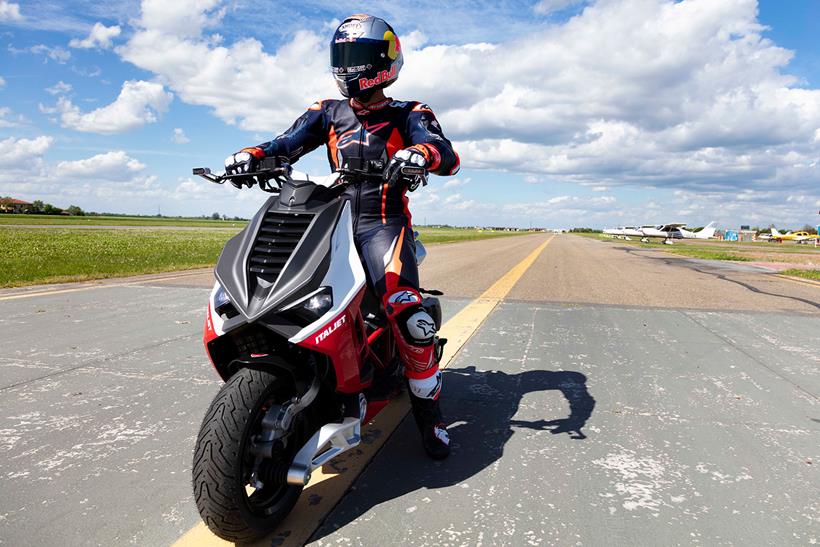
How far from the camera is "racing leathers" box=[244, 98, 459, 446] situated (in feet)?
8.86

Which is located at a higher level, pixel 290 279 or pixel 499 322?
pixel 290 279

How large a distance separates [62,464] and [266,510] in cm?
122

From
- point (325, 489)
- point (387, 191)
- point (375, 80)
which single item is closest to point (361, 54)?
point (375, 80)

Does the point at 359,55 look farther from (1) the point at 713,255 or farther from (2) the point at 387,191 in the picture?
(1) the point at 713,255

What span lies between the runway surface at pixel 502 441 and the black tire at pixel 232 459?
0.23 meters

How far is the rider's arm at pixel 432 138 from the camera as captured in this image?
2.64 meters

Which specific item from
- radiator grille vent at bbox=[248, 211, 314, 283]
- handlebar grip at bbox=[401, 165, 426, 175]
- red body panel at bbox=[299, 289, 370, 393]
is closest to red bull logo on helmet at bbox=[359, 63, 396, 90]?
handlebar grip at bbox=[401, 165, 426, 175]

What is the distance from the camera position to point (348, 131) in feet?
9.61

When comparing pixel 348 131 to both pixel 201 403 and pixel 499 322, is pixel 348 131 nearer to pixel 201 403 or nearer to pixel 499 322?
pixel 201 403

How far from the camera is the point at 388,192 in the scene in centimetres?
282

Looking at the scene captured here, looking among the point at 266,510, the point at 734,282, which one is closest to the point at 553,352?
the point at 266,510

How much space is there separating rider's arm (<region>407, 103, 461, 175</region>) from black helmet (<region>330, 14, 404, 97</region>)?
258 millimetres

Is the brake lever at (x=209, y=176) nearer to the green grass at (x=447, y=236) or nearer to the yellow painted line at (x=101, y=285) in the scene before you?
the green grass at (x=447, y=236)

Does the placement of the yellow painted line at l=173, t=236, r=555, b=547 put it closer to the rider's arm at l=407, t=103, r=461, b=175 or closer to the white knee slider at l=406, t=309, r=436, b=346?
the white knee slider at l=406, t=309, r=436, b=346
